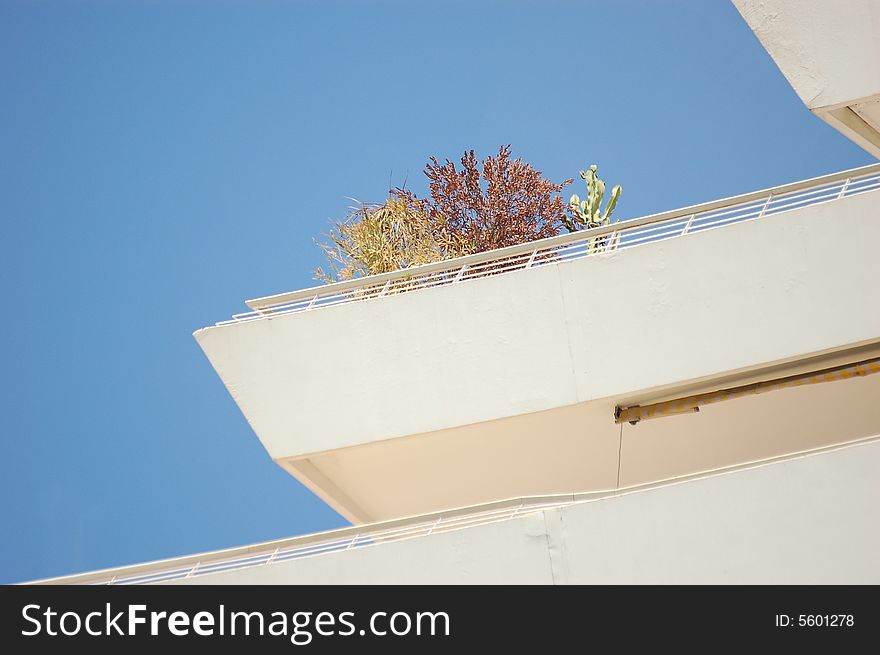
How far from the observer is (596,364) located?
9578 mm

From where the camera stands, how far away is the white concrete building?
8.26 meters

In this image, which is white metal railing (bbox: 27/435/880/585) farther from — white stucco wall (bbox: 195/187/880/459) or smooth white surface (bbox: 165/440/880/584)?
white stucco wall (bbox: 195/187/880/459)

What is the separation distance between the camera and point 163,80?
5578 centimetres

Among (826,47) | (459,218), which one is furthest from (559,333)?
(459,218)

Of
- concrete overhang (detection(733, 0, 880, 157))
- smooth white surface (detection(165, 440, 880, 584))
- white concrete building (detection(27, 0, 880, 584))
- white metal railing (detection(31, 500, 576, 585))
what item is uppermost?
concrete overhang (detection(733, 0, 880, 157))

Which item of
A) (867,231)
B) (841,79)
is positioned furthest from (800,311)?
(841,79)

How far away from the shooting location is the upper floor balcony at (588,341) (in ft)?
30.7

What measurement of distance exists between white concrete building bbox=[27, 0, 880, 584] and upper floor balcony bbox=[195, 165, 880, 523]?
0.02m

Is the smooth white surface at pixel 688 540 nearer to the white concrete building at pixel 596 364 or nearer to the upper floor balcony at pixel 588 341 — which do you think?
the white concrete building at pixel 596 364

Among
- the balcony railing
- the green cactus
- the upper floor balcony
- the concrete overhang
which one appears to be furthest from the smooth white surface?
the green cactus

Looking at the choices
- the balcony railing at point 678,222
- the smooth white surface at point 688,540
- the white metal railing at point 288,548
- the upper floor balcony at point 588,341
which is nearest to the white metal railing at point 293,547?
the white metal railing at point 288,548

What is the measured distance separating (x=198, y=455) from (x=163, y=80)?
2122 centimetres

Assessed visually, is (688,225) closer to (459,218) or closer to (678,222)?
(678,222)

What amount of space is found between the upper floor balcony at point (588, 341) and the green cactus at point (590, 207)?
3.97 m
